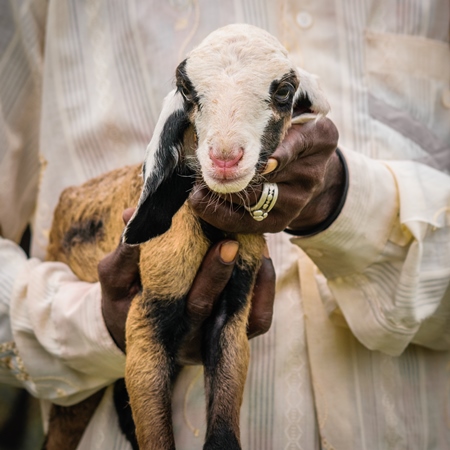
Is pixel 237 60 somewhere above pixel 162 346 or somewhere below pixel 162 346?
above

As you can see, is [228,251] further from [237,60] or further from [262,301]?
[237,60]

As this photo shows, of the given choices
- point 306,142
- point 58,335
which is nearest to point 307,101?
point 306,142

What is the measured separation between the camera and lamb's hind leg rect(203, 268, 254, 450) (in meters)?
1.24

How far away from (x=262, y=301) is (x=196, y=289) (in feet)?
0.64

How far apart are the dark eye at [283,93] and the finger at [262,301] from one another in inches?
15.2

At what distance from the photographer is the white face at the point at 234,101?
1.09 m

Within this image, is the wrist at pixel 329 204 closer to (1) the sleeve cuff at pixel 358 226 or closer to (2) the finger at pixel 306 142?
(1) the sleeve cuff at pixel 358 226

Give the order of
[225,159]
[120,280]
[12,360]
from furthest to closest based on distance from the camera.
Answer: [12,360] → [120,280] → [225,159]

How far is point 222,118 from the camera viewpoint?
3.63 ft

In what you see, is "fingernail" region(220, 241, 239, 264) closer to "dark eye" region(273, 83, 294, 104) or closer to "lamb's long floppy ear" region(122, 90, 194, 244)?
"lamb's long floppy ear" region(122, 90, 194, 244)

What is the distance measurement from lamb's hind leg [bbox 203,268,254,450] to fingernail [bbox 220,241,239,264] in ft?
0.26

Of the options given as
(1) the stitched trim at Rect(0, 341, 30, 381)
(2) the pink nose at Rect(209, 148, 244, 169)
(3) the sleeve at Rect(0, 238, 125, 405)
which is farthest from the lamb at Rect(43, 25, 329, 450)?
(1) the stitched trim at Rect(0, 341, 30, 381)

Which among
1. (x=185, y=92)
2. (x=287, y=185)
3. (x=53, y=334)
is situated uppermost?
(x=185, y=92)

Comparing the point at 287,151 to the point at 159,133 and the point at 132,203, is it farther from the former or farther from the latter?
the point at 132,203
